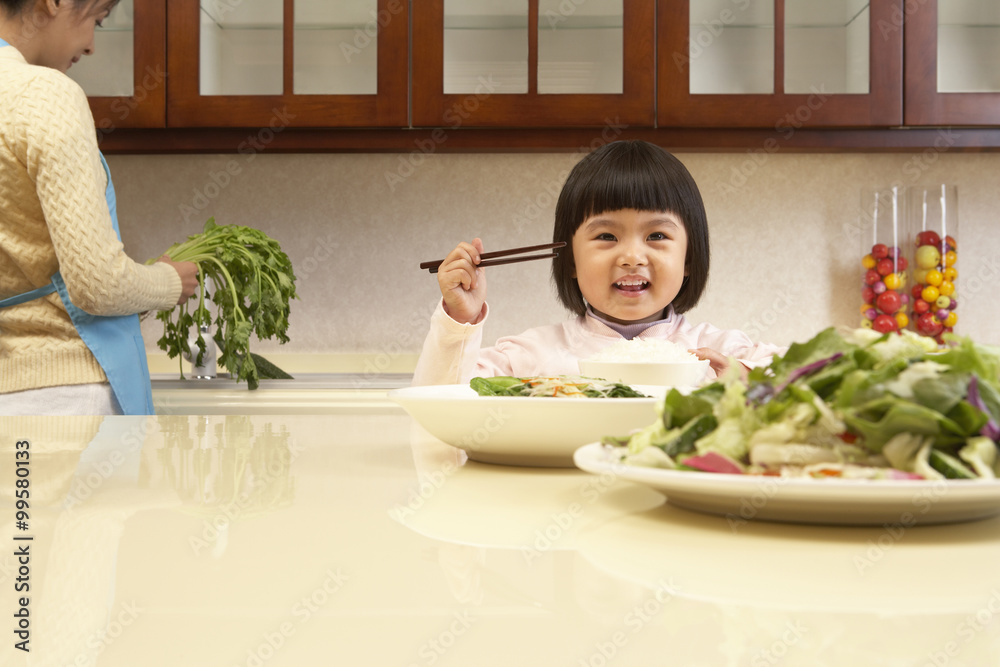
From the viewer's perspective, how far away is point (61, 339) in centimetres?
145

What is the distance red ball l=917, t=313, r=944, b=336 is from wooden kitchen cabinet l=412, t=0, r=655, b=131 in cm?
87

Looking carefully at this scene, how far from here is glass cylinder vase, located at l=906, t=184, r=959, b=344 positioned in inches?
85.8

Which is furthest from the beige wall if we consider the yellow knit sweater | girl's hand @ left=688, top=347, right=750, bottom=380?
girl's hand @ left=688, top=347, right=750, bottom=380

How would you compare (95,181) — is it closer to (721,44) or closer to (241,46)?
(241,46)

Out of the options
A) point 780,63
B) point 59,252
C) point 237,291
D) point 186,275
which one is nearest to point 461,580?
point 59,252

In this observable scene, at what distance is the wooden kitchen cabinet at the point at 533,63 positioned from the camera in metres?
2.03

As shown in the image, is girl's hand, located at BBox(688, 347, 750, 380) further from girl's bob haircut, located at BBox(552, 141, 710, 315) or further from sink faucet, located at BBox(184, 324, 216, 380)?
sink faucet, located at BBox(184, 324, 216, 380)

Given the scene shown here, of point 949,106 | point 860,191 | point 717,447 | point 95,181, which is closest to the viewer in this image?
point 717,447

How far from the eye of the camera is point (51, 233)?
1.32m

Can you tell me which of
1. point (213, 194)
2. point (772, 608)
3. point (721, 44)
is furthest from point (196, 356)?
point (772, 608)

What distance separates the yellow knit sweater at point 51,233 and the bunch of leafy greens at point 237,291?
0.35 metres

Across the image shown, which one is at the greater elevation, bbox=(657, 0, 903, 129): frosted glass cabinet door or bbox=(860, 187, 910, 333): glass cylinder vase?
bbox=(657, 0, 903, 129): frosted glass cabinet door

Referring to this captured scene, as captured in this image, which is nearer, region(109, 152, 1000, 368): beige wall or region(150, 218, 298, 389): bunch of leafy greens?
region(150, 218, 298, 389): bunch of leafy greens

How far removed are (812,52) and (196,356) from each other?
1656 mm
